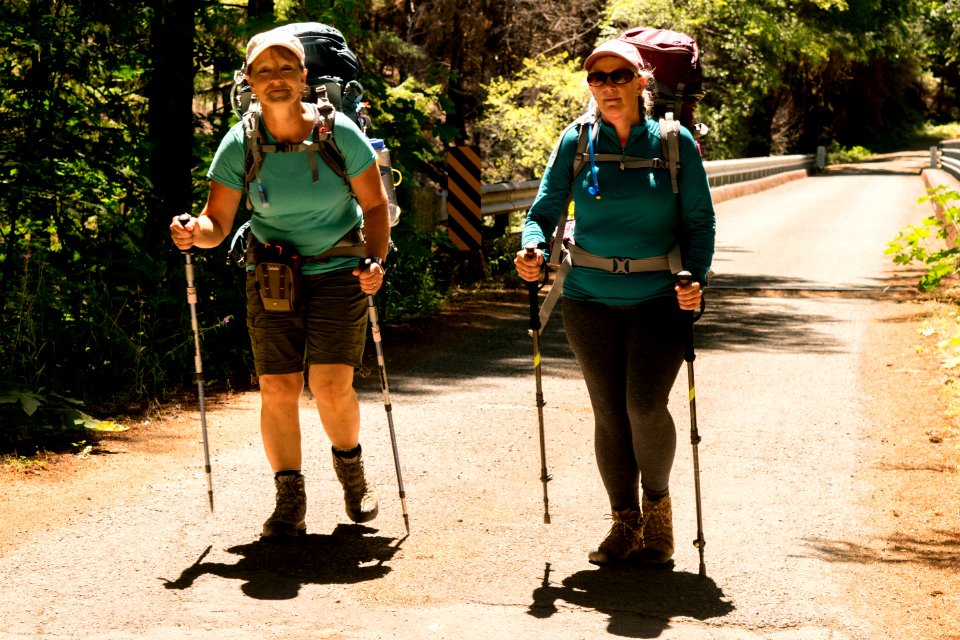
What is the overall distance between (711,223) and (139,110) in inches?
238

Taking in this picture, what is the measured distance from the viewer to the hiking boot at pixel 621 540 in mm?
5020

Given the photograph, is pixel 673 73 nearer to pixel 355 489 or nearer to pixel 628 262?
pixel 628 262

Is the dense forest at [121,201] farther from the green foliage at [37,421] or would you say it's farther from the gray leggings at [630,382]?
the gray leggings at [630,382]

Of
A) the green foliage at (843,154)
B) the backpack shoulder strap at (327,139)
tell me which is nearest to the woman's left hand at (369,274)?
the backpack shoulder strap at (327,139)

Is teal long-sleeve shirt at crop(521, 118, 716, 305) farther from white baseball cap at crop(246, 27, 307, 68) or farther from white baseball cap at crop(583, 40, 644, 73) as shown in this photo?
white baseball cap at crop(246, 27, 307, 68)

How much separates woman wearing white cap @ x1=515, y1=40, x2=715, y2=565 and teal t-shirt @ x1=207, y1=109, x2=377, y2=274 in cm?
76

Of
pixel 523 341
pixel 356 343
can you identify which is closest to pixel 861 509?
pixel 356 343

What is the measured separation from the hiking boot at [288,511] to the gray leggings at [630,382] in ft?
4.09

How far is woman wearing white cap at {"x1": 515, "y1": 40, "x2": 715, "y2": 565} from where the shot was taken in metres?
4.75

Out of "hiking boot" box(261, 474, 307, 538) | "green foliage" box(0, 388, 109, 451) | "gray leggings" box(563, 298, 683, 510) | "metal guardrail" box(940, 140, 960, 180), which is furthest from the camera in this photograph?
"metal guardrail" box(940, 140, 960, 180)

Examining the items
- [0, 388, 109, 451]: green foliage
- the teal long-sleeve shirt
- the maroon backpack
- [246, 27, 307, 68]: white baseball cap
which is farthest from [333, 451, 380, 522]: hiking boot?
[0, 388, 109, 451]: green foliage

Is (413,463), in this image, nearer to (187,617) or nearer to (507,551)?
(507,551)

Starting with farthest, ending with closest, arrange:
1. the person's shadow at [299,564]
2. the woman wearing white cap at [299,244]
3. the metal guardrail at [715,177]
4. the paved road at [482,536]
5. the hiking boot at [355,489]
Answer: the metal guardrail at [715,177], the hiking boot at [355,489], the woman wearing white cap at [299,244], the person's shadow at [299,564], the paved road at [482,536]

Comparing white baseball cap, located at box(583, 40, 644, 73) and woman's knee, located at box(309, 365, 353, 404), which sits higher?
white baseball cap, located at box(583, 40, 644, 73)
